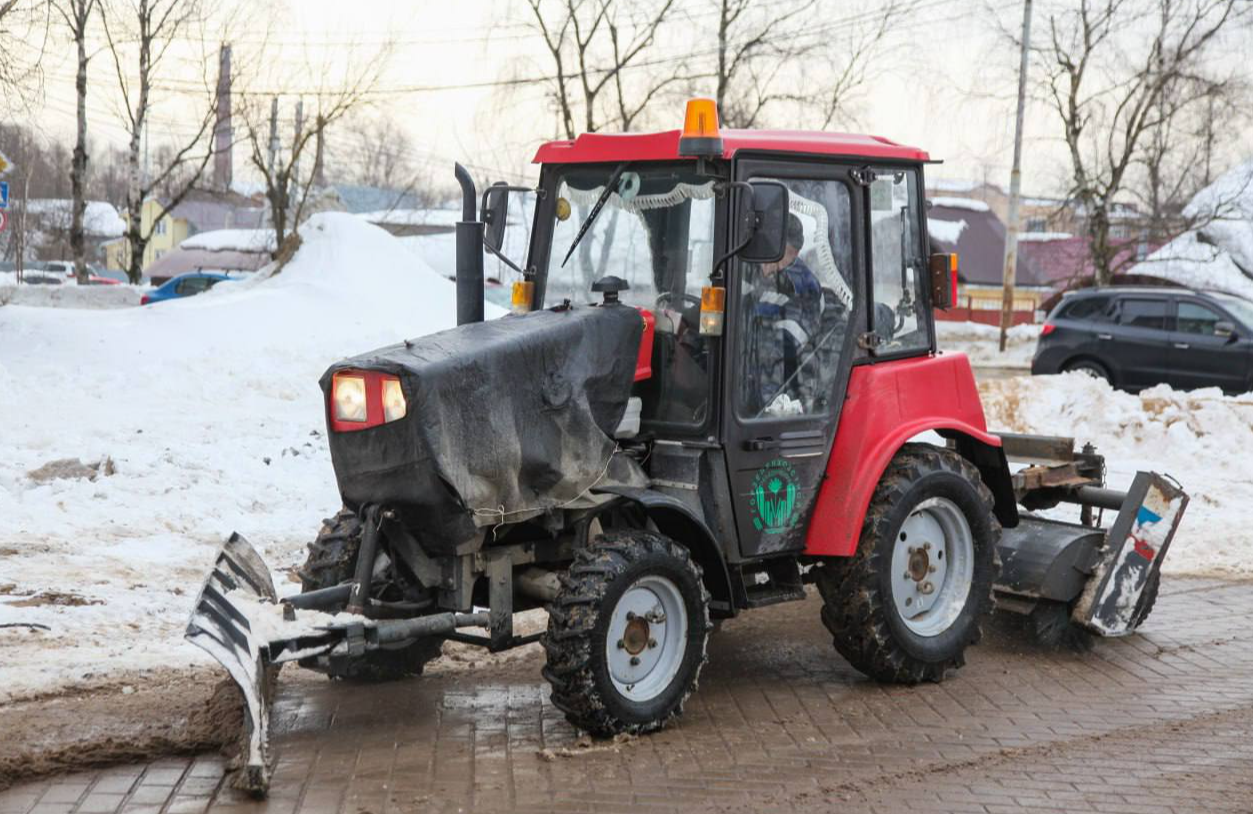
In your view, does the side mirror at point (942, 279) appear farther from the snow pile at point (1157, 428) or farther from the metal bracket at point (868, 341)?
the snow pile at point (1157, 428)

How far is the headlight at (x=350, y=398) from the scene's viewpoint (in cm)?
534

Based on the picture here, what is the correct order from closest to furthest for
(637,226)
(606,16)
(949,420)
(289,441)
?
(637,226) < (949,420) < (289,441) < (606,16)

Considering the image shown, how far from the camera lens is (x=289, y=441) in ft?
39.9

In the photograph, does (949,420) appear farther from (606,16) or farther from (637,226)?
(606,16)

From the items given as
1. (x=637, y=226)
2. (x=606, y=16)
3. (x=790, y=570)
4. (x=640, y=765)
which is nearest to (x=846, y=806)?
(x=640, y=765)

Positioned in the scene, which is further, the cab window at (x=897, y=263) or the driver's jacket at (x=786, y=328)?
the cab window at (x=897, y=263)

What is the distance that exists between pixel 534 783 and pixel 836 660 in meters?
2.45

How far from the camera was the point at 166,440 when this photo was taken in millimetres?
11891

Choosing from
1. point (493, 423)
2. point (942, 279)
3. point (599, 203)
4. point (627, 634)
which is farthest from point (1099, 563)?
point (493, 423)

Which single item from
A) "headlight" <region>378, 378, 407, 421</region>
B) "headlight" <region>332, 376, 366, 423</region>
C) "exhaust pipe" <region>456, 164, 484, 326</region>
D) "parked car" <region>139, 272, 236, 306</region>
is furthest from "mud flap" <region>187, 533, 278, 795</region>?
"parked car" <region>139, 272, 236, 306</region>

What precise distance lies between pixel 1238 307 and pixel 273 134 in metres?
17.8

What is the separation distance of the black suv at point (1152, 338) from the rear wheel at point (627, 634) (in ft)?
44.3

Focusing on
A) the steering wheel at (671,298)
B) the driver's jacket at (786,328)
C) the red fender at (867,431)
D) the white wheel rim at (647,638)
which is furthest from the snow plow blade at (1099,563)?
the steering wheel at (671,298)

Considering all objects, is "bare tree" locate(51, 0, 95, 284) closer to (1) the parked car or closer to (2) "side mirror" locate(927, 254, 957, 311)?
(1) the parked car
